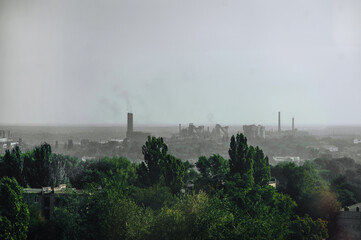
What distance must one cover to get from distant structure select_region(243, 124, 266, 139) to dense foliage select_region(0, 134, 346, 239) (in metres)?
29.5

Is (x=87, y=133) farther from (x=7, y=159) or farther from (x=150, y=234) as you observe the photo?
(x=150, y=234)

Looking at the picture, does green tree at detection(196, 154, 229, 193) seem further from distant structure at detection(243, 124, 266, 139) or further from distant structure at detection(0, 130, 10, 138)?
distant structure at detection(0, 130, 10, 138)

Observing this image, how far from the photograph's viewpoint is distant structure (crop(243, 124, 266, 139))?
4081 centimetres

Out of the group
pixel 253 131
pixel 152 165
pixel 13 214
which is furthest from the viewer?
pixel 253 131

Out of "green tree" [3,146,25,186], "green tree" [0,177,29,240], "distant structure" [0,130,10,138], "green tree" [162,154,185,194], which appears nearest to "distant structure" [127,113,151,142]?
"distant structure" [0,130,10,138]

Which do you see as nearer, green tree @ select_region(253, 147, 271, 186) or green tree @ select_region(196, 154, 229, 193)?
green tree @ select_region(253, 147, 271, 186)

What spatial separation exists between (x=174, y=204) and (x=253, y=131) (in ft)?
118

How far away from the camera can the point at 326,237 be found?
311 inches

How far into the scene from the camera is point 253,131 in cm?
4159

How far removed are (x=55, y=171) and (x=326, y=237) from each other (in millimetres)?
6578

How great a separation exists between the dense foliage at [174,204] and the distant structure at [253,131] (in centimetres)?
2950

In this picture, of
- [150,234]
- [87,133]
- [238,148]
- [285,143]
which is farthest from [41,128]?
[150,234]

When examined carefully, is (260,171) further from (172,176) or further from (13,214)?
(13,214)

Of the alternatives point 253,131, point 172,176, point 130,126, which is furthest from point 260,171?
point 253,131
